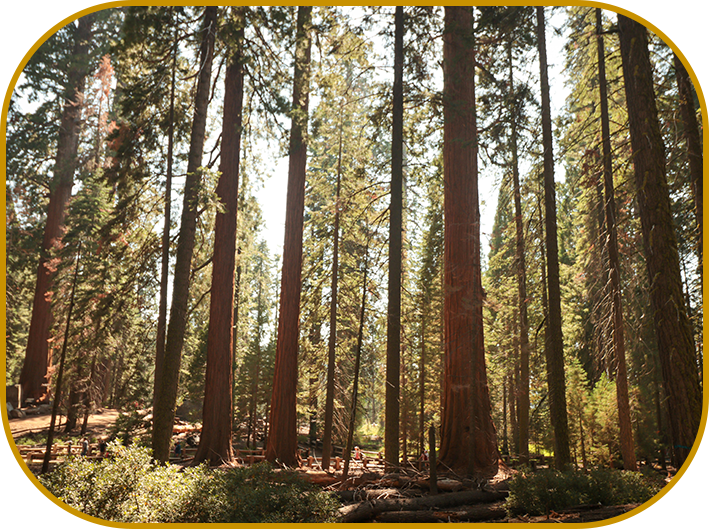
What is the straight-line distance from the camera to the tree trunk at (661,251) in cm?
560


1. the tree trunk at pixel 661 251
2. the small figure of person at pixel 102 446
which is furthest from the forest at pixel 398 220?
the small figure of person at pixel 102 446

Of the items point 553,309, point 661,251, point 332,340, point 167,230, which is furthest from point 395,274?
point 332,340

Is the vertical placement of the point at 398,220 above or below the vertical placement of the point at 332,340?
above

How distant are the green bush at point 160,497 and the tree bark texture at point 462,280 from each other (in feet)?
12.9

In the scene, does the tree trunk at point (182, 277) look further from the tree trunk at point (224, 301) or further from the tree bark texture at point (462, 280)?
the tree bark texture at point (462, 280)

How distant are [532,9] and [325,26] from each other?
16.3ft

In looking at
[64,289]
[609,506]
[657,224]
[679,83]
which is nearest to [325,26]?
[679,83]

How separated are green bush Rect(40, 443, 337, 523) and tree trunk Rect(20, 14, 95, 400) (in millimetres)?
17537

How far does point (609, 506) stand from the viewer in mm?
6199

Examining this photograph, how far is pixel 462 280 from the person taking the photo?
33.1ft

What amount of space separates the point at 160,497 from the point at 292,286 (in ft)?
26.6

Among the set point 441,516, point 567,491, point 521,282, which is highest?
point 521,282

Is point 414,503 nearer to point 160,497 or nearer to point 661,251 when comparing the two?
point 160,497

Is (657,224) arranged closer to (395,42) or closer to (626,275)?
(395,42)
